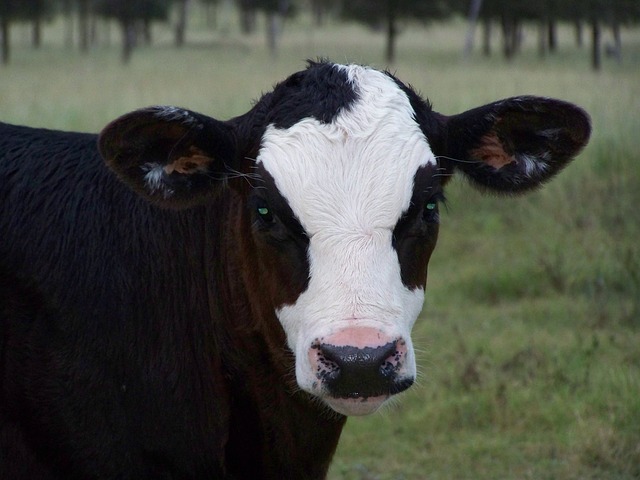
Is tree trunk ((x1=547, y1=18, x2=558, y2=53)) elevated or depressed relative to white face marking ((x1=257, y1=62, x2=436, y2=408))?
depressed

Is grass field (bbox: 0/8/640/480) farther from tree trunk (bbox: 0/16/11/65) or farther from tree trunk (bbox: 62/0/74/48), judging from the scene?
tree trunk (bbox: 62/0/74/48)

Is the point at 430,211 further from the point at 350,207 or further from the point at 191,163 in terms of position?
the point at 191,163

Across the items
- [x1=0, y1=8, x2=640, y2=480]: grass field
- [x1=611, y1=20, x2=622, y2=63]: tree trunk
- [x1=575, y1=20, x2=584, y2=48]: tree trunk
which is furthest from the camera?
[x1=575, y1=20, x2=584, y2=48]: tree trunk

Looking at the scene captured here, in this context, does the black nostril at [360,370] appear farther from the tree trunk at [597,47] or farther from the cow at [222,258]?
the tree trunk at [597,47]

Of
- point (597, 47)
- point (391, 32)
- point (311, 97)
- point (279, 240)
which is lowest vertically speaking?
point (391, 32)

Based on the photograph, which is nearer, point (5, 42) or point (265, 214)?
point (265, 214)

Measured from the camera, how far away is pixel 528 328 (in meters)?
7.61

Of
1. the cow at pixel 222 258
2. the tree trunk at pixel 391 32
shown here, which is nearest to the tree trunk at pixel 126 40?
the tree trunk at pixel 391 32

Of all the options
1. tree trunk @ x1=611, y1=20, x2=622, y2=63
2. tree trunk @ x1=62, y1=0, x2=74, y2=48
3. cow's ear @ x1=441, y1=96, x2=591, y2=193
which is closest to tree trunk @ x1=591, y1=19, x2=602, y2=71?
tree trunk @ x1=611, y1=20, x2=622, y2=63

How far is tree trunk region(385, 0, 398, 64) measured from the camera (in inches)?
1324

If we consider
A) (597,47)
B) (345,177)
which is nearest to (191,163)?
(345,177)

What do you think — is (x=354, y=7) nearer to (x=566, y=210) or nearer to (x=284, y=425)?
(x=566, y=210)

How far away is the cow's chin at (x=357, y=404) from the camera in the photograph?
10.3 feet

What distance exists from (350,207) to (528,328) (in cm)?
464
